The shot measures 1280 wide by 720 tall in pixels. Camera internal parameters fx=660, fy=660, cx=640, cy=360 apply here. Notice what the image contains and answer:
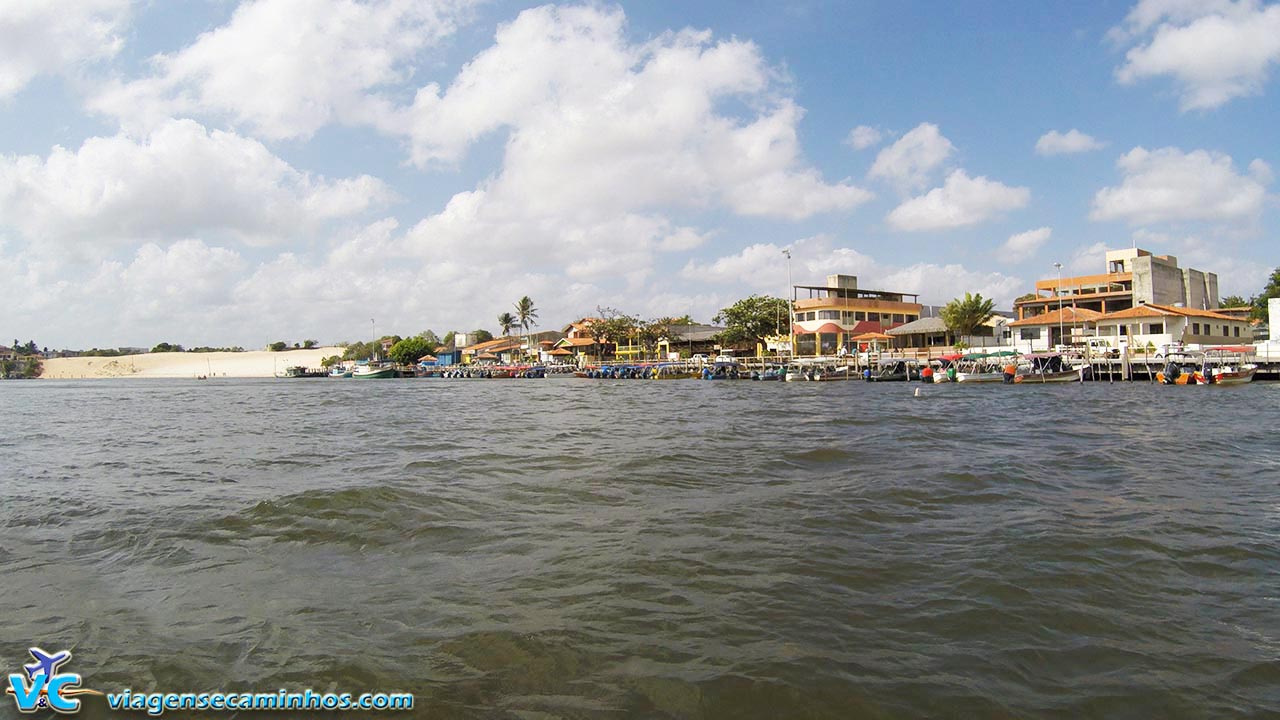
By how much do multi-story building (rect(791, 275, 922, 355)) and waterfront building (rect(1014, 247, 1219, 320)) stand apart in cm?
1301

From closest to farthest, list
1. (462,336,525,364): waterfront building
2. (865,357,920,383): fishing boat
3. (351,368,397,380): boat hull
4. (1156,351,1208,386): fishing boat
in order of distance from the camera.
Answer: (1156,351,1208,386): fishing boat → (865,357,920,383): fishing boat → (351,368,397,380): boat hull → (462,336,525,364): waterfront building

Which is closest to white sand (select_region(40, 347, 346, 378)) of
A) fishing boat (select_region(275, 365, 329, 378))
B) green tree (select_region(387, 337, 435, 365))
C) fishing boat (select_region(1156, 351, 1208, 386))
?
fishing boat (select_region(275, 365, 329, 378))

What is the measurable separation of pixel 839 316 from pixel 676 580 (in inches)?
2569

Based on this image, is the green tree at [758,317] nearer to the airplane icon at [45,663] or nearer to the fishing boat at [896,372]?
the fishing boat at [896,372]

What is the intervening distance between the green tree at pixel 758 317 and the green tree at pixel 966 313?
52.6ft

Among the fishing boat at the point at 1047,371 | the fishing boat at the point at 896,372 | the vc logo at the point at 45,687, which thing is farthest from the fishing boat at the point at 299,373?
the vc logo at the point at 45,687

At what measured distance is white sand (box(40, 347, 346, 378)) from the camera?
456ft

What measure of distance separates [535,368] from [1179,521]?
8155cm

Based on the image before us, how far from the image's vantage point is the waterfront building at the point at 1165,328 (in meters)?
47.7

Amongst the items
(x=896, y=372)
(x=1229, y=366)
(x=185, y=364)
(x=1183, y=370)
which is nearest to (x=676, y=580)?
(x=1183, y=370)

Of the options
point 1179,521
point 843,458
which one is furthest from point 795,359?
point 1179,521

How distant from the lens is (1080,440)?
15008mm

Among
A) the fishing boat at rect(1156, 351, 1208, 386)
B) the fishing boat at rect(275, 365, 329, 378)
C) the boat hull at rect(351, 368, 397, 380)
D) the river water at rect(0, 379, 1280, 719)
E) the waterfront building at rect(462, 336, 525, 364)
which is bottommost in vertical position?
the river water at rect(0, 379, 1280, 719)

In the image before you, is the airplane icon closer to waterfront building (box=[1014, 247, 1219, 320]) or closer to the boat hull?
waterfront building (box=[1014, 247, 1219, 320])
